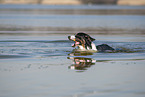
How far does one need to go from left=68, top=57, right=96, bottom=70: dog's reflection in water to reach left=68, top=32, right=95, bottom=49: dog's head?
3.34 ft

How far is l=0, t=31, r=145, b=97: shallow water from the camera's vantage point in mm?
9812

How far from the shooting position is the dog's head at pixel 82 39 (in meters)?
15.9

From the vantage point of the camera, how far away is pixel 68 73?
1198 centimetres

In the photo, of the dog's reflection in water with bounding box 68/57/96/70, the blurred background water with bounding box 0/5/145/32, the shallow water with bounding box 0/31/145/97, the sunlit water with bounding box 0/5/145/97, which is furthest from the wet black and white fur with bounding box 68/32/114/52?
the blurred background water with bounding box 0/5/145/32

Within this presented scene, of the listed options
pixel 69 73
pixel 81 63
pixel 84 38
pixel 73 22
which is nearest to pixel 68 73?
pixel 69 73

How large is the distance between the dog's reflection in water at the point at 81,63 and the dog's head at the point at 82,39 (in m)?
1.02

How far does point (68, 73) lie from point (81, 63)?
2.07 m

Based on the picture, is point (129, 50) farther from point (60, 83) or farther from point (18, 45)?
point (60, 83)

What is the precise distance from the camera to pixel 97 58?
1524 centimetres

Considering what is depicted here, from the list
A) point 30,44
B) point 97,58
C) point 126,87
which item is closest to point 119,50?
point 97,58

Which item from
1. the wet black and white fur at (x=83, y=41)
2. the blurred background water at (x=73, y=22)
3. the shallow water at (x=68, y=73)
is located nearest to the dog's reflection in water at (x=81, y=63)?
the shallow water at (x=68, y=73)

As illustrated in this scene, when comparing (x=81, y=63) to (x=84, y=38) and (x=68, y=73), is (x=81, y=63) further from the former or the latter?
(x=84, y=38)

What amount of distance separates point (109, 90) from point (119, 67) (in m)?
3.26

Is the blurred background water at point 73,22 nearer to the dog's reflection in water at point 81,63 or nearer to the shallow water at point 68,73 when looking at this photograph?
the shallow water at point 68,73
